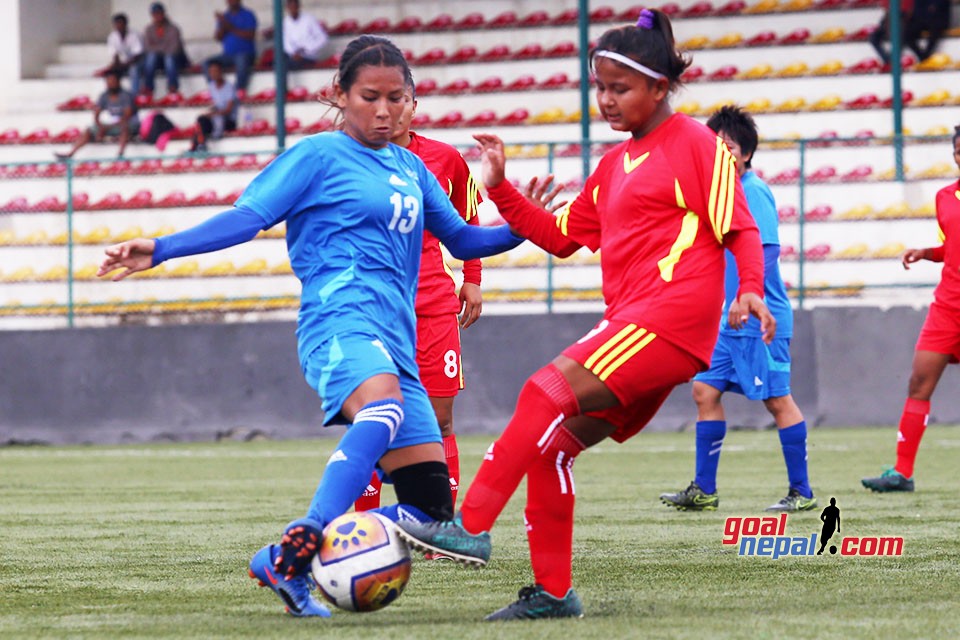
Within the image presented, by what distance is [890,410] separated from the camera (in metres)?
15.7

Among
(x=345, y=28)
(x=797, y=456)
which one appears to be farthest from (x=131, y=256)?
(x=345, y=28)

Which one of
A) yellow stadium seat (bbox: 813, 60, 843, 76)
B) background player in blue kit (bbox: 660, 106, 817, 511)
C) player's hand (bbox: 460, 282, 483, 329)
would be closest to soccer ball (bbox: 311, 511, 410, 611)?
player's hand (bbox: 460, 282, 483, 329)

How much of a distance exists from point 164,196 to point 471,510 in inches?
545

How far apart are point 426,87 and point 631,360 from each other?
18.2 metres

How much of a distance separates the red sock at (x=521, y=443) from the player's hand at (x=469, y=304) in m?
2.48

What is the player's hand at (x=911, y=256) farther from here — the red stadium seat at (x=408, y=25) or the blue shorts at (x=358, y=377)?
the red stadium seat at (x=408, y=25)

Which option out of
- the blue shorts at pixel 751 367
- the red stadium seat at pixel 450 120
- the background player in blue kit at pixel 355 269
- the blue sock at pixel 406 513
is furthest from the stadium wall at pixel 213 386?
the blue sock at pixel 406 513

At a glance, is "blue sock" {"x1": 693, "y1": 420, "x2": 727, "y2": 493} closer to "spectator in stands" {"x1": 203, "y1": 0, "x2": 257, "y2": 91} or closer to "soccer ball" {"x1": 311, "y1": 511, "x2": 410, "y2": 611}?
"soccer ball" {"x1": 311, "y1": 511, "x2": 410, "y2": 611}

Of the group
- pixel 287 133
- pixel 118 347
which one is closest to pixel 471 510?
pixel 118 347

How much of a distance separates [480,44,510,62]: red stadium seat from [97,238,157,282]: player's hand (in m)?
18.4

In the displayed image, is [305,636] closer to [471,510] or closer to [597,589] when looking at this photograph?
[471,510]

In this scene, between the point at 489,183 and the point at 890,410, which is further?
the point at 890,410

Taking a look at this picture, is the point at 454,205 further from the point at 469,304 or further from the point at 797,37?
the point at 797,37

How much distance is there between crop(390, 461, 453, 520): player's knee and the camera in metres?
5.20
